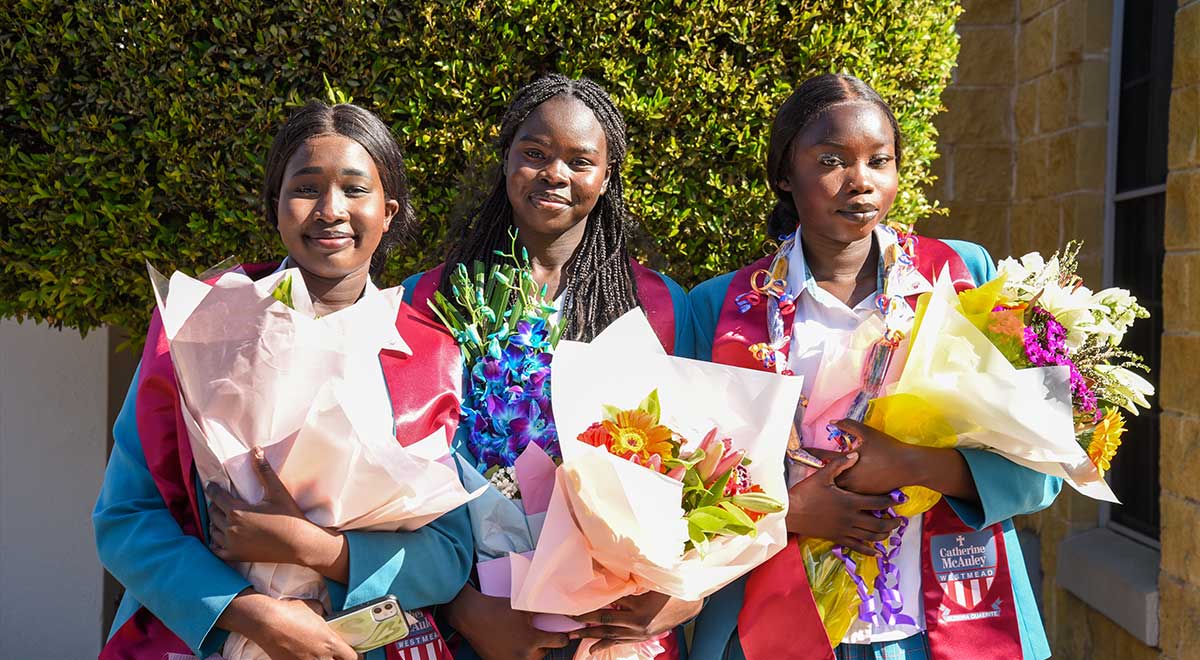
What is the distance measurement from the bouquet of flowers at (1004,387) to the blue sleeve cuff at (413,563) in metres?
0.78

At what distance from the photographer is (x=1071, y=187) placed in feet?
15.0

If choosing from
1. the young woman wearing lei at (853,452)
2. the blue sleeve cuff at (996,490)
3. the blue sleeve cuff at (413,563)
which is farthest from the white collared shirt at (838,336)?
the blue sleeve cuff at (413,563)

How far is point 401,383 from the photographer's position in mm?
2230

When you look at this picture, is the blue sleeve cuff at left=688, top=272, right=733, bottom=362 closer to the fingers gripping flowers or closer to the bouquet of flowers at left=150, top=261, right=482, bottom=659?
the fingers gripping flowers

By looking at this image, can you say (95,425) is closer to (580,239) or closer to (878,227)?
(580,239)

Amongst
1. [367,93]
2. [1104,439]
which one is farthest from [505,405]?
[367,93]

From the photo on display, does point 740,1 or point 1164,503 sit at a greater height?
point 740,1

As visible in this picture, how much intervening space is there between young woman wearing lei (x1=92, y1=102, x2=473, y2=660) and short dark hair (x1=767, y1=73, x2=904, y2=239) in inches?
37.6

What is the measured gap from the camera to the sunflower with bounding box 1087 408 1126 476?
7.23ft

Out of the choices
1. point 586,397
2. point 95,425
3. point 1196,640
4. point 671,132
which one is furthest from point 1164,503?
point 95,425

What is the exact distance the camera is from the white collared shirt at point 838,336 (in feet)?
7.44

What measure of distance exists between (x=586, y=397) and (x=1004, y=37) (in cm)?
398

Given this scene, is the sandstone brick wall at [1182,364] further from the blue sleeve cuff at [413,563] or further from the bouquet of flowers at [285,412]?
the bouquet of flowers at [285,412]

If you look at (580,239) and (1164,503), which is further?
(1164,503)
